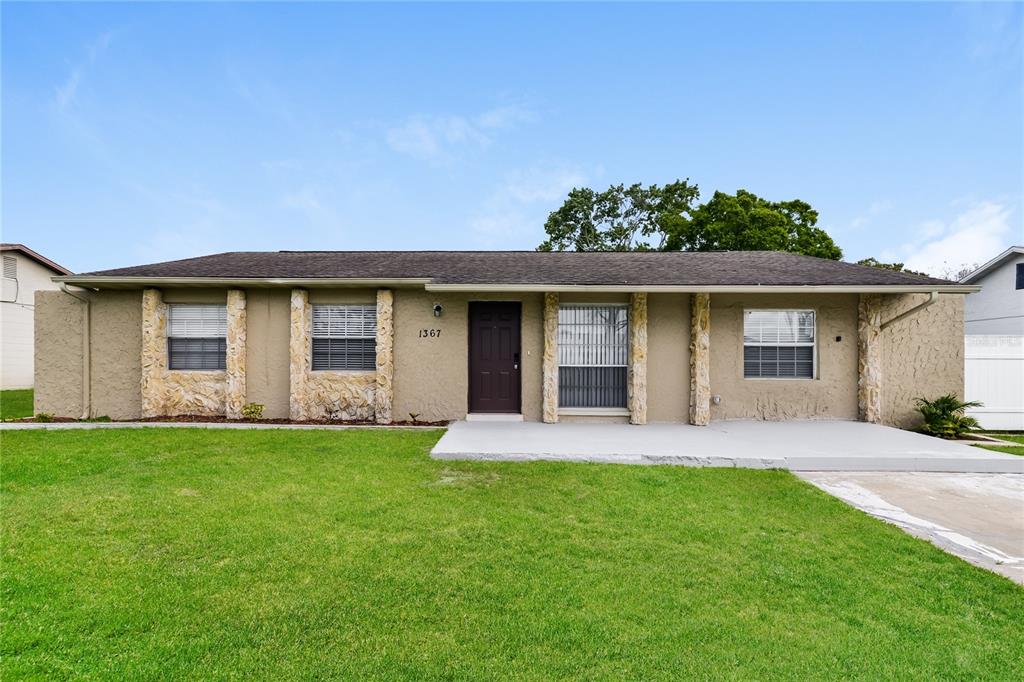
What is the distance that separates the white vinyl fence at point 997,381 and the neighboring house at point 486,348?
36.2 inches

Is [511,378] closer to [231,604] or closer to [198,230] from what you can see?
[231,604]

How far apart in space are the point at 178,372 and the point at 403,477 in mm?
6585

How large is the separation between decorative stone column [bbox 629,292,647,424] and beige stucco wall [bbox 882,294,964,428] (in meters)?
4.64

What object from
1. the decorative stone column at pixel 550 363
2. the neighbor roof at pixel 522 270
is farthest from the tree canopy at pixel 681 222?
the decorative stone column at pixel 550 363

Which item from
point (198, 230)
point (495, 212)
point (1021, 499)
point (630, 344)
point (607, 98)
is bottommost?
point (1021, 499)

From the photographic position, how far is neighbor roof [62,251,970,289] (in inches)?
311

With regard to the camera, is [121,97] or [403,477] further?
[121,97]

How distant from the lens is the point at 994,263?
1433cm

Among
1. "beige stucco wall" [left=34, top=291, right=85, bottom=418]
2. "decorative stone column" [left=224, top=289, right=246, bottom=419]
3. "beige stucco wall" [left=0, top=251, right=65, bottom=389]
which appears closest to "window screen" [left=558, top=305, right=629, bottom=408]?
"decorative stone column" [left=224, top=289, right=246, bottom=419]

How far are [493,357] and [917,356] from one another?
8.21 m

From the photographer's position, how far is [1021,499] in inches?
181

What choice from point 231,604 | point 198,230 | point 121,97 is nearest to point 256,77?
point 121,97

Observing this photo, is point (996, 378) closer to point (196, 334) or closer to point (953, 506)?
point (953, 506)

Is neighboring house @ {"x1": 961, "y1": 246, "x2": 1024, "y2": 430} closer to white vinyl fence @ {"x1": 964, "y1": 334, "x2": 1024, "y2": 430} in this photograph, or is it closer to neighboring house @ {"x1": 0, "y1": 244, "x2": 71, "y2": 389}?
white vinyl fence @ {"x1": 964, "y1": 334, "x2": 1024, "y2": 430}
